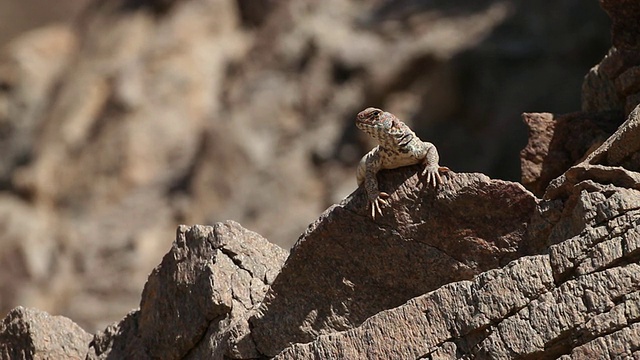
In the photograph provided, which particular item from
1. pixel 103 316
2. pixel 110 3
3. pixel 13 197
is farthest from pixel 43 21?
pixel 103 316

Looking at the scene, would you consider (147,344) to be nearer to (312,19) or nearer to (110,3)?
(312,19)

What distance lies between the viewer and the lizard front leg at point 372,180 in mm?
8812

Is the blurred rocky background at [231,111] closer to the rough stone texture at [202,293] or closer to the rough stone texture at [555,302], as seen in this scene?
the rough stone texture at [202,293]

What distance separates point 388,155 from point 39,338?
11.2 feet

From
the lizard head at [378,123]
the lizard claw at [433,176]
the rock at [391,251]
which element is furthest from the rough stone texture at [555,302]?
the lizard head at [378,123]

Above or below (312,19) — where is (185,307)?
below

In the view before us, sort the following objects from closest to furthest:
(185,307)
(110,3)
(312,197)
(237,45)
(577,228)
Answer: (577,228), (185,307), (312,197), (237,45), (110,3)

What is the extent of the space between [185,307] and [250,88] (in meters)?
15.8

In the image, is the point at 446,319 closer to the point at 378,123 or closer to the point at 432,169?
the point at 432,169

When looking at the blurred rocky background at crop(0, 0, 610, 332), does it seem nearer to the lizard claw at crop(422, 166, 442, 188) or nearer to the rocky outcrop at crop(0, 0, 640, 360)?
the rocky outcrop at crop(0, 0, 640, 360)

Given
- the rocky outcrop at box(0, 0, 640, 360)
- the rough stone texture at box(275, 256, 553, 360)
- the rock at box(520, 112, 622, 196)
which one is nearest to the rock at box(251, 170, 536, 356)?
the rocky outcrop at box(0, 0, 640, 360)

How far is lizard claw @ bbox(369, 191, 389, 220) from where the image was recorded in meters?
8.80

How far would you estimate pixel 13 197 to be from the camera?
27703mm

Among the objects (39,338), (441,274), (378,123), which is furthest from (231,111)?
(441,274)
